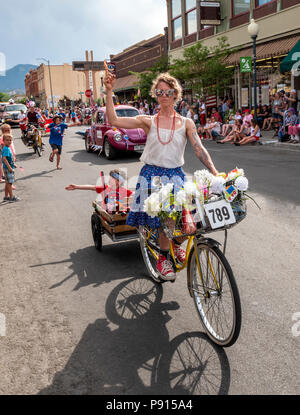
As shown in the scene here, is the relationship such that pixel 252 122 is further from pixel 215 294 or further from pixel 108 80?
pixel 215 294

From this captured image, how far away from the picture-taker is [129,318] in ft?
13.5

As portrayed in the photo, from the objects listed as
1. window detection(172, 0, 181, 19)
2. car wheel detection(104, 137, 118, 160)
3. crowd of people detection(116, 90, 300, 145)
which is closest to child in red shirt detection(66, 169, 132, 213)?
car wheel detection(104, 137, 118, 160)

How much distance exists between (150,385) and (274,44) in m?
23.2

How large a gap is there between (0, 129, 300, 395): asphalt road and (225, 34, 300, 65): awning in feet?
53.6

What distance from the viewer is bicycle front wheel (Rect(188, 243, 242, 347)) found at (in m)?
3.27

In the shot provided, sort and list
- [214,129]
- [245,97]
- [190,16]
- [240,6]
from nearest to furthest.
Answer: [214,129] → [240,6] → [245,97] → [190,16]

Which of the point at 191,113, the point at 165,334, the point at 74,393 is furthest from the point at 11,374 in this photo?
the point at 191,113

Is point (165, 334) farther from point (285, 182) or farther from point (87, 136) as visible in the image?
point (87, 136)

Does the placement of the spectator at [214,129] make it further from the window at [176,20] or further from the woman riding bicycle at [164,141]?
the woman riding bicycle at [164,141]

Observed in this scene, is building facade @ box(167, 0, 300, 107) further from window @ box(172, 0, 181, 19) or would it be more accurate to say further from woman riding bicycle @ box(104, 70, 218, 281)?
woman riding bicycle @ box(104, 70, 218, 281)

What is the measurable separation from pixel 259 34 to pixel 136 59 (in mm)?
28374

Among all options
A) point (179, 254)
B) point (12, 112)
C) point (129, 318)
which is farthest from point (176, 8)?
point (129, 318)

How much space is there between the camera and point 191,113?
25172 mm

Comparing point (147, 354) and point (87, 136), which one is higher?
point (87, 136)
